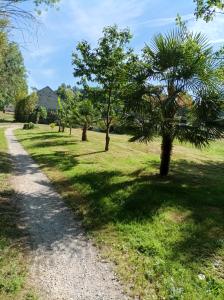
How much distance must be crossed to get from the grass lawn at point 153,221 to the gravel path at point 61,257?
328mm

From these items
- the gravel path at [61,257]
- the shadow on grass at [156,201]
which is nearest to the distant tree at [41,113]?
the shadow on grass at [156,201]

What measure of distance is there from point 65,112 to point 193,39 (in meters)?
22.1

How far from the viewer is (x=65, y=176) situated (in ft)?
41.8

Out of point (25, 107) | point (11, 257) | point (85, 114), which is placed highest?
point (85, 114)

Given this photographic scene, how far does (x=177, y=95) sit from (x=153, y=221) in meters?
5.51

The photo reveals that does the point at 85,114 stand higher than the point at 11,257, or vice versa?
the point at 85,114

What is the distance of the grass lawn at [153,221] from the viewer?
561 centimetres

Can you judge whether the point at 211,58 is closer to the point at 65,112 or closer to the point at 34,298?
the point at 34,298

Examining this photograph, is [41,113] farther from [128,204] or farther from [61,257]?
[61,257]

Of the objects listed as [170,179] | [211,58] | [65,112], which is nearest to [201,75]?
[211,58]

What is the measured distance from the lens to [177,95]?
11992 millimetres

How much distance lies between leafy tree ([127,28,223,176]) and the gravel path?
4.42 meters

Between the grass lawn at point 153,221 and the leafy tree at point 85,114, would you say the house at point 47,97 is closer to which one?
the leafy tree at point 85,114

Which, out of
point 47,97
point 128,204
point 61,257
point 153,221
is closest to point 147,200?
point 128,204
